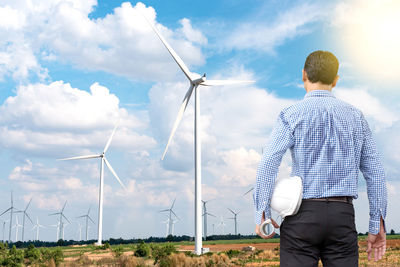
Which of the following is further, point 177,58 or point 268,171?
point 177,58

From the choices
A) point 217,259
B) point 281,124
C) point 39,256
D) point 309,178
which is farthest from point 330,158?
point 39,256

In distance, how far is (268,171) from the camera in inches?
203

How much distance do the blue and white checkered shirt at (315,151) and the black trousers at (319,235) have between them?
0.17m

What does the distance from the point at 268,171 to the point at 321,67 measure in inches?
56.8

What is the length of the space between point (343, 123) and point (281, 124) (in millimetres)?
749

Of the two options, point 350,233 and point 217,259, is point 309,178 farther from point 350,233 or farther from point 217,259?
point 217,259

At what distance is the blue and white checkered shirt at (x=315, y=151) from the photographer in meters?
5.09

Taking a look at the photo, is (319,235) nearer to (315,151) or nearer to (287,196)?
(287,196)

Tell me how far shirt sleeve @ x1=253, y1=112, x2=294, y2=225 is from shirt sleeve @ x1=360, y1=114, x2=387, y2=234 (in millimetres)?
1140

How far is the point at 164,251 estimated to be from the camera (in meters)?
29.0

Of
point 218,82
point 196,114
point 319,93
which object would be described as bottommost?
point 319,93

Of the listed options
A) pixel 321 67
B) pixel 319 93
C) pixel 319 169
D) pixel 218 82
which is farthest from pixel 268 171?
pixel 218 82

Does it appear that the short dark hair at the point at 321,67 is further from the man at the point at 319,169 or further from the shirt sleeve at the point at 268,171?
the shirt sleeve at the point at 268,171

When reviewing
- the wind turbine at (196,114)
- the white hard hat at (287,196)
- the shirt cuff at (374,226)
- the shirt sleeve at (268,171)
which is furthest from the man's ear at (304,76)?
the wind turbine at (196,114)
